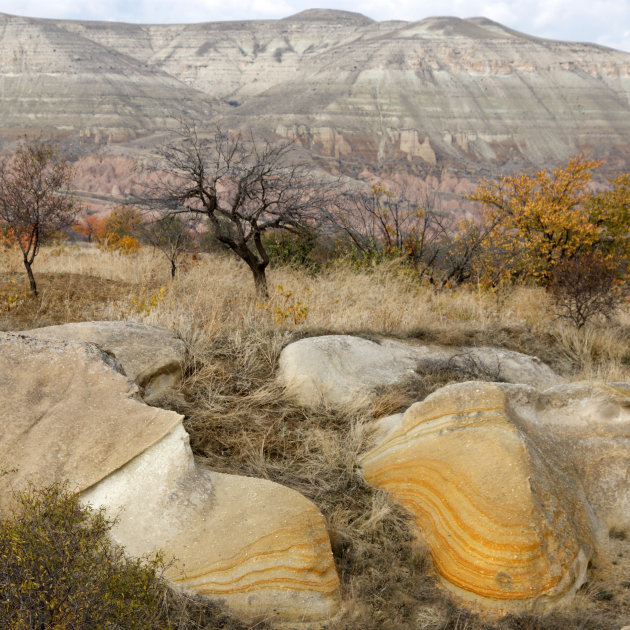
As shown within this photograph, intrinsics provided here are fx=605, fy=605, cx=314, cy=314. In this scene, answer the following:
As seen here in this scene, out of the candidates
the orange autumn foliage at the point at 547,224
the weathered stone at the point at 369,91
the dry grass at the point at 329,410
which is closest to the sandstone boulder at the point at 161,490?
the dry grass at the point at 329,410

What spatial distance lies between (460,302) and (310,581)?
6708mm

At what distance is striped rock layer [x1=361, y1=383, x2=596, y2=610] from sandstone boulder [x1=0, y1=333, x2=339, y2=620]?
69 cm

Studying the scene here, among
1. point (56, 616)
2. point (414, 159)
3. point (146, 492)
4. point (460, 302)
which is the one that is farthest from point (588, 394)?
point (414, 159)

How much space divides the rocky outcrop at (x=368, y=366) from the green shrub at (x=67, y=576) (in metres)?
2.28

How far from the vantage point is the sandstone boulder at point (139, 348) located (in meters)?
4.36

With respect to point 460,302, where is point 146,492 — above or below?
above

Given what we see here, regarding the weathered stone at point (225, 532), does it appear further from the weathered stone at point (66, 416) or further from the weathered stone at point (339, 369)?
the weathered stone at point (339, 369)

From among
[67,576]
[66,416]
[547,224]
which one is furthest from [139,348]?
[547,224]

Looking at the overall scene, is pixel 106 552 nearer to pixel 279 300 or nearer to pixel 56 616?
pixel 56 616

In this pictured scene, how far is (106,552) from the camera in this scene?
8.61ft

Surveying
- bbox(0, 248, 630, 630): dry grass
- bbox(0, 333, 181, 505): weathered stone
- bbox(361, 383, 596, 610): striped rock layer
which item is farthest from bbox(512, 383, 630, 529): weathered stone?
bbox(0, 333, 181, 505): weathered stone

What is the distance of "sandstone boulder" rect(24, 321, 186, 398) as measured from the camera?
4.36 metres

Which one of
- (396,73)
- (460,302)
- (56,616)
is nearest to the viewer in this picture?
(56,616)

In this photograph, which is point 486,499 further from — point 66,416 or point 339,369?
point 66,416
